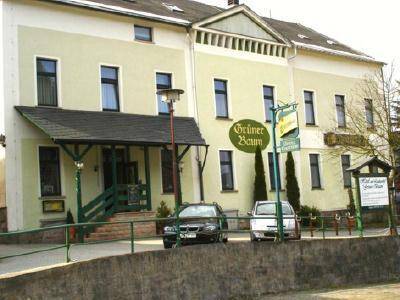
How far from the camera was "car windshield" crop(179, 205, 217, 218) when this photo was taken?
758 inches

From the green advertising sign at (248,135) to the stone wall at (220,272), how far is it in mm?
11985

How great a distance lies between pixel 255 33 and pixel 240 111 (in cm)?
415

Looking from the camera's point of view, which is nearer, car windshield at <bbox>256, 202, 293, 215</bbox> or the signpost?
the signpost

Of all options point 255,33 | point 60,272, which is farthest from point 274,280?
point 255,33

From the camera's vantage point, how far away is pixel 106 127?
78.6ft

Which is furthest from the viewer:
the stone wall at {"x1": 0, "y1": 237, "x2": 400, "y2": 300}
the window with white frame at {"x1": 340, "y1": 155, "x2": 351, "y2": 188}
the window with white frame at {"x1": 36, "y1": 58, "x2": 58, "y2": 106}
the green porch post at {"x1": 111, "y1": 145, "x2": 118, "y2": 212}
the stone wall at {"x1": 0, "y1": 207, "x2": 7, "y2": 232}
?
the window with white frame at {"x1": 340, "y1": 155, "x2": 351, "y2": 188}

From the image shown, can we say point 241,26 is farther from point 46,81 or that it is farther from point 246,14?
point 46,81

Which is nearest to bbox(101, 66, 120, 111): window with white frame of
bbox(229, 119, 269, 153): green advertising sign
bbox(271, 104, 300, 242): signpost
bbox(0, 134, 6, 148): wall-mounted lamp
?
bbox(0, 134, 6, 148): wall-mounted lamp

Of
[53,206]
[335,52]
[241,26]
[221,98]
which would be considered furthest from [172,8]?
[53,206]

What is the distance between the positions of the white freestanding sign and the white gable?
1245cm

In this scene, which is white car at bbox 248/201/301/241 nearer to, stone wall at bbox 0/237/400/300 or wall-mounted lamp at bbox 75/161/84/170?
stone wall at bbox 0/237/400/300

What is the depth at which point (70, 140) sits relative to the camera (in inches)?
856

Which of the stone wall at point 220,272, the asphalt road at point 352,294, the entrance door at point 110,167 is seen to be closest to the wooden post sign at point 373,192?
the stone wall at point 220,272

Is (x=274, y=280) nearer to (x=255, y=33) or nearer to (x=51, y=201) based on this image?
(x=51, y=201)
